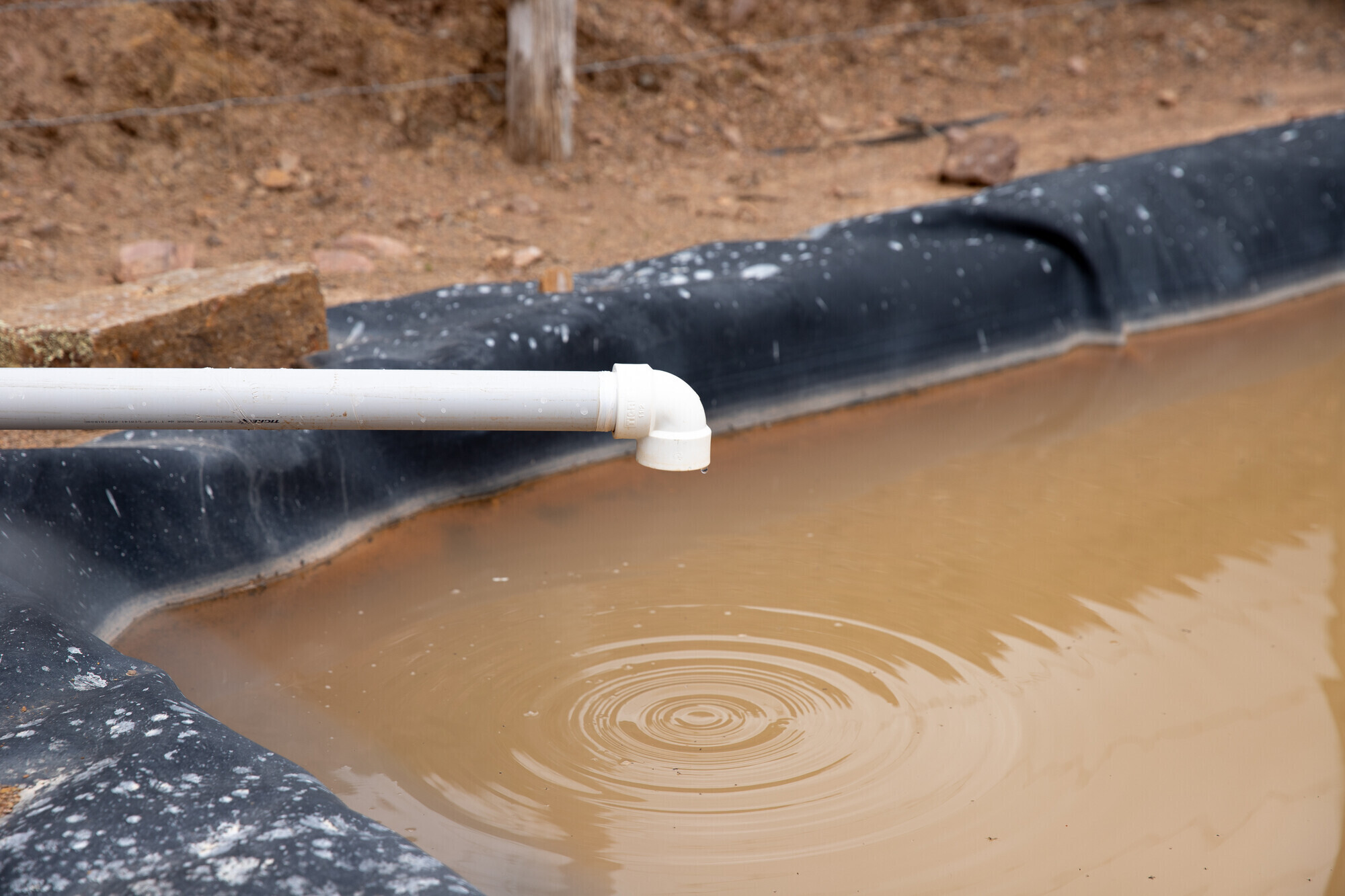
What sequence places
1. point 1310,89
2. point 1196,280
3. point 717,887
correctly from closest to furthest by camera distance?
point 717,887 < point 1196,280 < point 1310,89

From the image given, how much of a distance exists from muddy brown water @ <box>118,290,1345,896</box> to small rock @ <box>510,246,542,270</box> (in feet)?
4.52

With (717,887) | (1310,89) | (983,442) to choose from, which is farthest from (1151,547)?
(1310,89)

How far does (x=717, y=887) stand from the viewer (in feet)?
5.32

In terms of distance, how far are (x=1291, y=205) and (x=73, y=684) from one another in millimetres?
4225

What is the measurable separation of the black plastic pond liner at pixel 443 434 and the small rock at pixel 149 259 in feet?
3.43

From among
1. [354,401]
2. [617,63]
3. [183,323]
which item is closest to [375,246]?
[183,323]

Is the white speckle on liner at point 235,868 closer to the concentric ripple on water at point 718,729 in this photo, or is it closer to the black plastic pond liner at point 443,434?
the black plastic pond liner at point 443,434

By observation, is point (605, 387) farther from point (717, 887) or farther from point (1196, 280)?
point (1196, 280)

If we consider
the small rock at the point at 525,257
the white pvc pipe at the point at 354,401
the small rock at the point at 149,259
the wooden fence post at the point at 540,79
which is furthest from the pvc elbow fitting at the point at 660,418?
the wooden fence post at the point at 540,79

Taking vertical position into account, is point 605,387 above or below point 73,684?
above

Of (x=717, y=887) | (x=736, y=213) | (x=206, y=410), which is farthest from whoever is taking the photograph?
(x=736, y=213)

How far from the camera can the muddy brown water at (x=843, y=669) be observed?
5.65 feet

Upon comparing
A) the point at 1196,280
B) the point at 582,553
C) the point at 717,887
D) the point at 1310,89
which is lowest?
the point at 717,887

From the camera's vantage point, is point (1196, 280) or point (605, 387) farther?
point (1196, 280)
